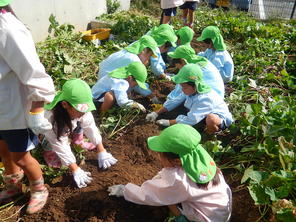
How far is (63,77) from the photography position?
405cm

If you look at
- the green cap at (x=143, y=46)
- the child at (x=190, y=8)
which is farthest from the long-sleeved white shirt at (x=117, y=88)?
the child at (x=190, y=8)

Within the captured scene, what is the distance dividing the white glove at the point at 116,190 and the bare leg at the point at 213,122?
122cm

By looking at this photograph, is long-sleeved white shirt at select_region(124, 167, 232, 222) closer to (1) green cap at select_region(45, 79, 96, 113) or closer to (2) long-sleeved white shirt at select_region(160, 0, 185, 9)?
(1) green cap at select_region(45, 79, 96, 113)

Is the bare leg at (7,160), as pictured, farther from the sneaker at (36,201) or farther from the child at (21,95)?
the sneaker at (36,201)

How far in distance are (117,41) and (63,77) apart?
2.08 meters

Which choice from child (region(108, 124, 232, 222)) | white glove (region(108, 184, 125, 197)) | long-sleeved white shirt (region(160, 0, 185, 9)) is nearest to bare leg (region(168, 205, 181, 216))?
child (region(108, 124, 232, 222))

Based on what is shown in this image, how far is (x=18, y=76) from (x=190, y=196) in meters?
1.28

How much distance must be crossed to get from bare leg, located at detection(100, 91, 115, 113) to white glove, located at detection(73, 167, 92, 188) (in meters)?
1.17

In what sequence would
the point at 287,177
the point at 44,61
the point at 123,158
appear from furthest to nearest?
the point at 44,61, the point at 123,158, the point at 287,177

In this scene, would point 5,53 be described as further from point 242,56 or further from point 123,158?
point 242,56

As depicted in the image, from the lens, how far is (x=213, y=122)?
3.14 meters

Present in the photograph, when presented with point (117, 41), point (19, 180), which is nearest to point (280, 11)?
point (117, 41)

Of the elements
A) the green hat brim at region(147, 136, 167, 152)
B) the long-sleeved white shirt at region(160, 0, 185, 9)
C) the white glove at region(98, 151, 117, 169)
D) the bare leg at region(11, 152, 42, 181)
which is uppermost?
the long-sleeved white shirt at region(160, 0, 185, 9)

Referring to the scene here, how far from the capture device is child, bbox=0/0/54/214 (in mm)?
1669
